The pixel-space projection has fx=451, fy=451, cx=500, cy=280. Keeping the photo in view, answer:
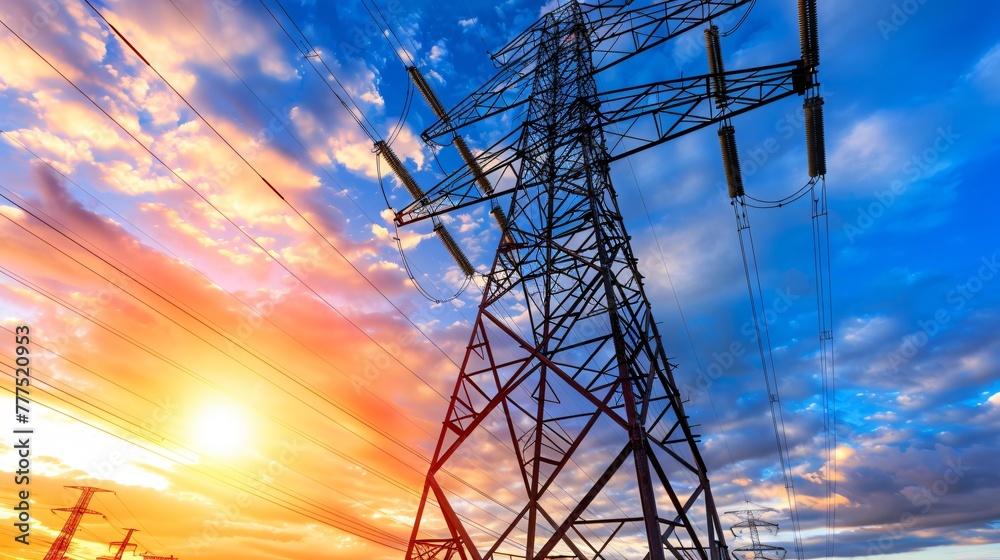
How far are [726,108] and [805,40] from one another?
7.66 feet

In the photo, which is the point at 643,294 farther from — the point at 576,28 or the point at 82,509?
the point at 82,509

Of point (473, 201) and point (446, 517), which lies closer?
point (446, 517)

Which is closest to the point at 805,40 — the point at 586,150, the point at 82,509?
the point at 586,150

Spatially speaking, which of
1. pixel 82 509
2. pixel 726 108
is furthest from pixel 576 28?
pixel 82 509

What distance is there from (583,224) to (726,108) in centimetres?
519

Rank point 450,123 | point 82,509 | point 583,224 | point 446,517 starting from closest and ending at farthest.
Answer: point 446,517, point 583,224, point 450,123, point 82,509

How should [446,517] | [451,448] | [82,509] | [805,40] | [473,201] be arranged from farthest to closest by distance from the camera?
[82,509]
[473,201]
[805,40]
[451,448]
[446,517]

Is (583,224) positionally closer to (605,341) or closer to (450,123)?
(605,341)

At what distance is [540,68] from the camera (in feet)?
61.0

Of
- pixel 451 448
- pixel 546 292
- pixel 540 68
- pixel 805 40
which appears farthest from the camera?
pixel 540 68

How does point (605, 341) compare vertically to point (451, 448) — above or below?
above

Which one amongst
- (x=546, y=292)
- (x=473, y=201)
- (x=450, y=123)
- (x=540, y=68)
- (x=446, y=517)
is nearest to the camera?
(x=446, y=517)

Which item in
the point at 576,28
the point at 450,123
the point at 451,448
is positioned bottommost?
the point at 451,448

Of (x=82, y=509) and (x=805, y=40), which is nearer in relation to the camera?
(x=805, y=40)
